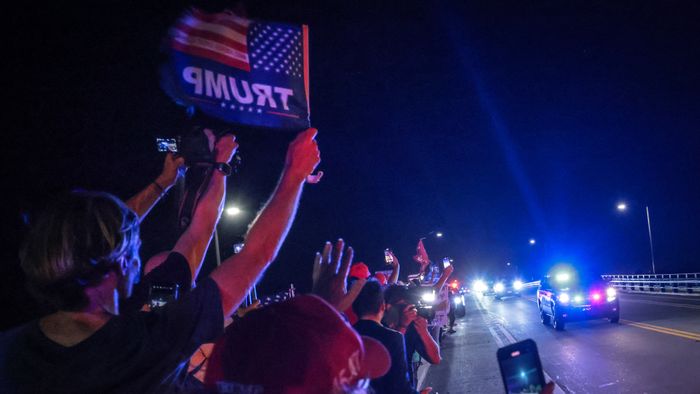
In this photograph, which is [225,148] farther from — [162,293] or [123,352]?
[123,352]

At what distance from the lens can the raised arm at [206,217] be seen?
89.4 inches

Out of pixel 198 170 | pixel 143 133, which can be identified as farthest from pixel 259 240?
pixel 143 133

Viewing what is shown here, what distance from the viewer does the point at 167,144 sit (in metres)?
2.69

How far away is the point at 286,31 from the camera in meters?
3.39

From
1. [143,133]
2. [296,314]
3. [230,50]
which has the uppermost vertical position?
[143,133]

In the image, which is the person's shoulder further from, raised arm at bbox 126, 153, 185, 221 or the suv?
the suv

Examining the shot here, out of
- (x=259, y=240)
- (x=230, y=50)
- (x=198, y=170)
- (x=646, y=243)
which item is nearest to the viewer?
(x=259, y=240)

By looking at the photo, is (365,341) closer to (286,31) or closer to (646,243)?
(286,31)

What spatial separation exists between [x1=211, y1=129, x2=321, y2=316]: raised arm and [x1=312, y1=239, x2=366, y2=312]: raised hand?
1.30 feet

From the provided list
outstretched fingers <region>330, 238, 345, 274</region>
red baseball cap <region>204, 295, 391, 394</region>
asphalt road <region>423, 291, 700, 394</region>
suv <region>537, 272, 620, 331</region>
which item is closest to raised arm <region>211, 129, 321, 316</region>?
red baseball cap <region>204, 295, 391, 394</region>

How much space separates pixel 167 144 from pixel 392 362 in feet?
7.21

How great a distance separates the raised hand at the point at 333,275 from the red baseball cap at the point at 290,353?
620mm

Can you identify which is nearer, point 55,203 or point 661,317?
point 55,203

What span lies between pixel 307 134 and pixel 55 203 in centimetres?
90
